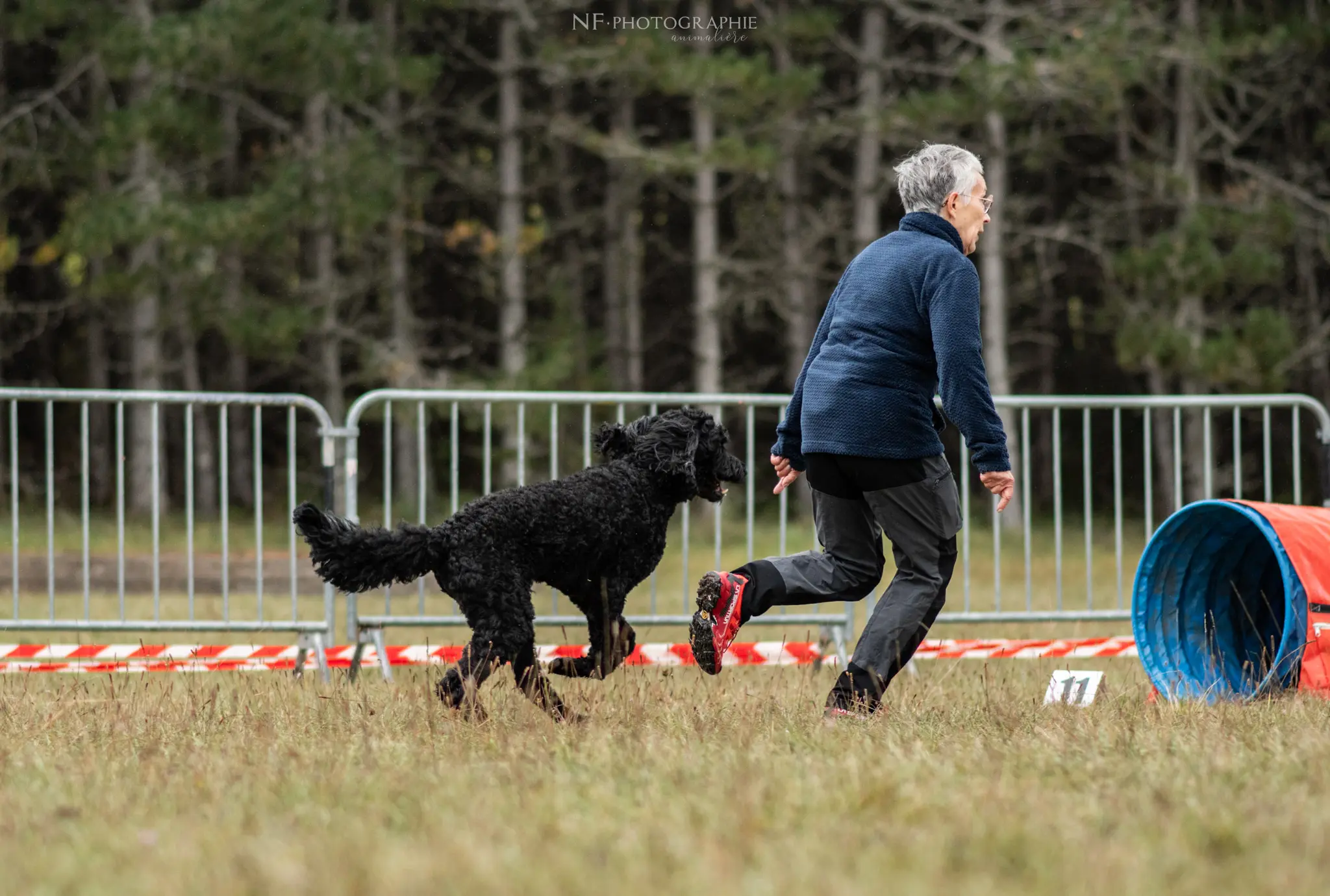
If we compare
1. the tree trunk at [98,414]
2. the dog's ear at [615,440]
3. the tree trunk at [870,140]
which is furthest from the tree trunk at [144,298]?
the dog's ear at [615,440]

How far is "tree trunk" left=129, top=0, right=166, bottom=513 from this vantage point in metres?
17.1

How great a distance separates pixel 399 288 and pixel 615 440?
15988 millimetres

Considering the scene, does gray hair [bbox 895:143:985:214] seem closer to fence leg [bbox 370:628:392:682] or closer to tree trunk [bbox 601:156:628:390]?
fence leg [bbox 370:628:392:682]

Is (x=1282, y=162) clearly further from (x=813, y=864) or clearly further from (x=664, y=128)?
(x=813, y=864)

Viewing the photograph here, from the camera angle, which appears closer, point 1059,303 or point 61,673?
point 61,673

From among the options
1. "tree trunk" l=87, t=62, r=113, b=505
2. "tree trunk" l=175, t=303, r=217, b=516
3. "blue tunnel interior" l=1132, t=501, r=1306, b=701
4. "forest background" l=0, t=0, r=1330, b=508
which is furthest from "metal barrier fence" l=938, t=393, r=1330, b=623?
"tree trunk" l=87, t=62, r=113, b=505

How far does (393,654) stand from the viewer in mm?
6754

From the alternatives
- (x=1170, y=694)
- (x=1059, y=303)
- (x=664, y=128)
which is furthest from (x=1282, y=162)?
(x=1170, y=694)

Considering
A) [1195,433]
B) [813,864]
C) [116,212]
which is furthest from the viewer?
[1195,433]

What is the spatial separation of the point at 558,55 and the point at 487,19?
4.09m

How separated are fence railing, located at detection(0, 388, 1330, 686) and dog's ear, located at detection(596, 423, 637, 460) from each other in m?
0.53

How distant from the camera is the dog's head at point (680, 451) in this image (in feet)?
16.4

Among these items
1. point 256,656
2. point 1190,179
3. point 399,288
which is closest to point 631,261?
point 399,288

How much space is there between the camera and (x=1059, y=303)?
25.3 m
